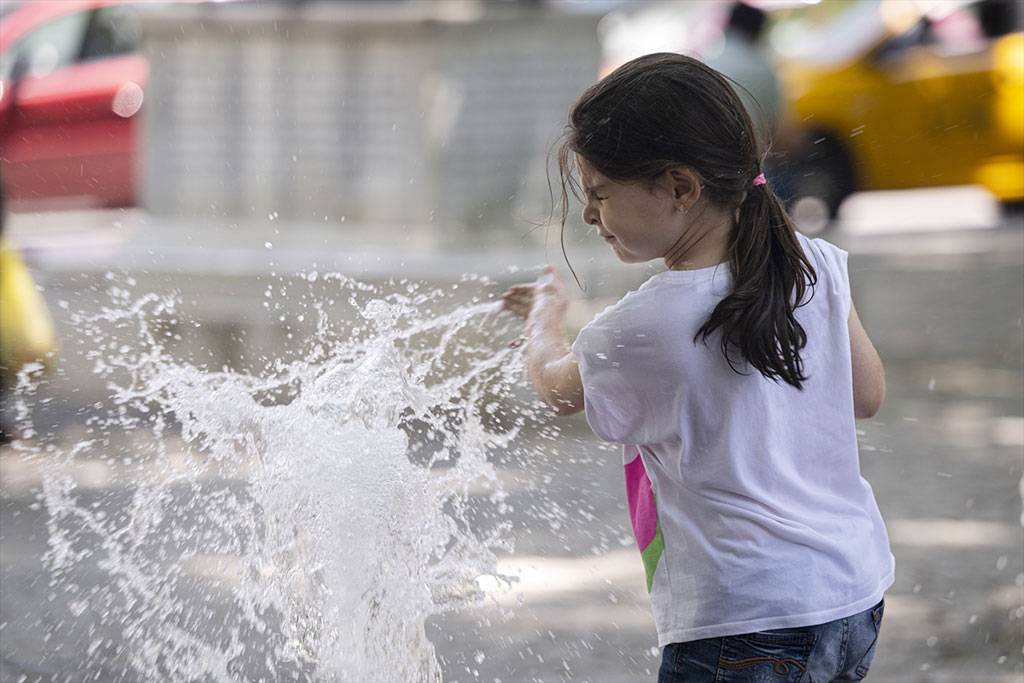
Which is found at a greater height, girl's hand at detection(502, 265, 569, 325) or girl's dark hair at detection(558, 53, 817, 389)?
girl's dark hair at detection(558, 53, 817, 389)

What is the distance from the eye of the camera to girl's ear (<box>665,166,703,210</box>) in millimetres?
1566

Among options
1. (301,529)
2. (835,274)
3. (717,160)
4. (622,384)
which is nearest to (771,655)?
(622,384)

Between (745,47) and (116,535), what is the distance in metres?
5.72

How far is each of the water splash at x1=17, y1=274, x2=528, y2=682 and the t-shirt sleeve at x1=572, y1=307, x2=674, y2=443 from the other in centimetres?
60

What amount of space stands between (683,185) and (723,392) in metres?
0.24

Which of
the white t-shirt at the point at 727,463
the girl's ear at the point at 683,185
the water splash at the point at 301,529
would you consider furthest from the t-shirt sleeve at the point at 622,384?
the water splash at the point at 301,529

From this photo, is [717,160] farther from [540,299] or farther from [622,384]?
[540,299]

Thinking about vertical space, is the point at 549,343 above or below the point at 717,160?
below

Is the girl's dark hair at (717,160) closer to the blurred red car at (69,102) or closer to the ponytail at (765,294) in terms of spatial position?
the ponytail at (765,294)

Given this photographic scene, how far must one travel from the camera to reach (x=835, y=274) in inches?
64.5

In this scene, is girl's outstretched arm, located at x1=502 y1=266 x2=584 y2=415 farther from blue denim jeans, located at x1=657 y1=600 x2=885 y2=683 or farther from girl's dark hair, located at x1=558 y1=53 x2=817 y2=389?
blue denim jeans, located at x1=657 y1=600 x2=885 y2=683

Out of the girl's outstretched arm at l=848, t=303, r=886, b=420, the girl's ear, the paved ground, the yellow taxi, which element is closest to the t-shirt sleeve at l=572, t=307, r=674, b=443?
the girl's ear

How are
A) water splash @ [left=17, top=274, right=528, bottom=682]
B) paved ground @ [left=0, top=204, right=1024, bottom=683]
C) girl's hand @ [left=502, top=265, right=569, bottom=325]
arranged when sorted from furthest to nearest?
paved ground @ [left=0, top=204, right=1024, bottom=683] < water splash @ [left=17, top=274, right=528, bottom=682] < girl's hand @ [left=502, top=265, right=569, bottom=325]

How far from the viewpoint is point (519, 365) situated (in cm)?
248
